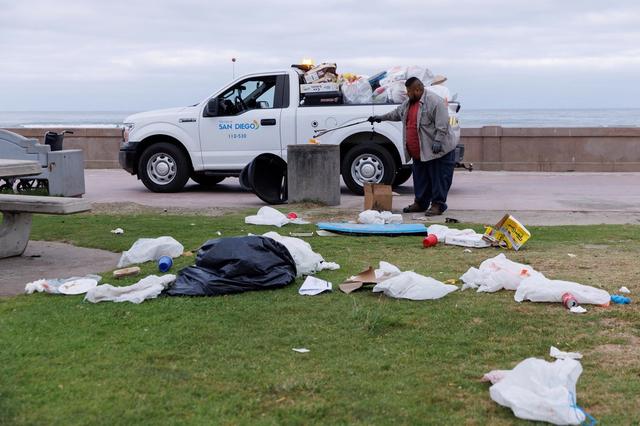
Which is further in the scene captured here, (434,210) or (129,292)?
(434,210)

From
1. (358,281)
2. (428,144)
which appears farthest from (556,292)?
(428,144)

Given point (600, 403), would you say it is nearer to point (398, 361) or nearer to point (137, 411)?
point (398, 361)

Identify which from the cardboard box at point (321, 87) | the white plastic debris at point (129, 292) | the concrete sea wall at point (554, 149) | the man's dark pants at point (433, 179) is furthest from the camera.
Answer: the concrete sea wall at point (554, 149)

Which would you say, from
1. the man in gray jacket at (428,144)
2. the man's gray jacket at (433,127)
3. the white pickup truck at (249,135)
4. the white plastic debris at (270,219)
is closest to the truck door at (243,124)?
the white pickup truck at (249,135)

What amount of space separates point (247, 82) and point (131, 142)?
2.32 meters

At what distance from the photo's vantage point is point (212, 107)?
14938mm

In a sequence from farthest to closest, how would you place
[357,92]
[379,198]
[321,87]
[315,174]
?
[321,87] → [357,92] → [315,174] → [379,198]

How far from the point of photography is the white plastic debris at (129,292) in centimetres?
611

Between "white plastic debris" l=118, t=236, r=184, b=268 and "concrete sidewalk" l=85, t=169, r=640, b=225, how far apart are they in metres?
4.52

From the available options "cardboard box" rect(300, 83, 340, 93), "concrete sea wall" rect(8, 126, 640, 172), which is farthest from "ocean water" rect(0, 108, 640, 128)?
"cardboard box" rect(300, 83, 340, 93)

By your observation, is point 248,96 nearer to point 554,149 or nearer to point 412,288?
point 554,149

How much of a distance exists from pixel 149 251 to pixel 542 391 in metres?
4.73

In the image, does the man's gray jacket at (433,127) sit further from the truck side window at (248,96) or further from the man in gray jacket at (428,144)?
the truck side window at (248,96)

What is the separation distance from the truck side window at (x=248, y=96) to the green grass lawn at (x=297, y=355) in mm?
8276
